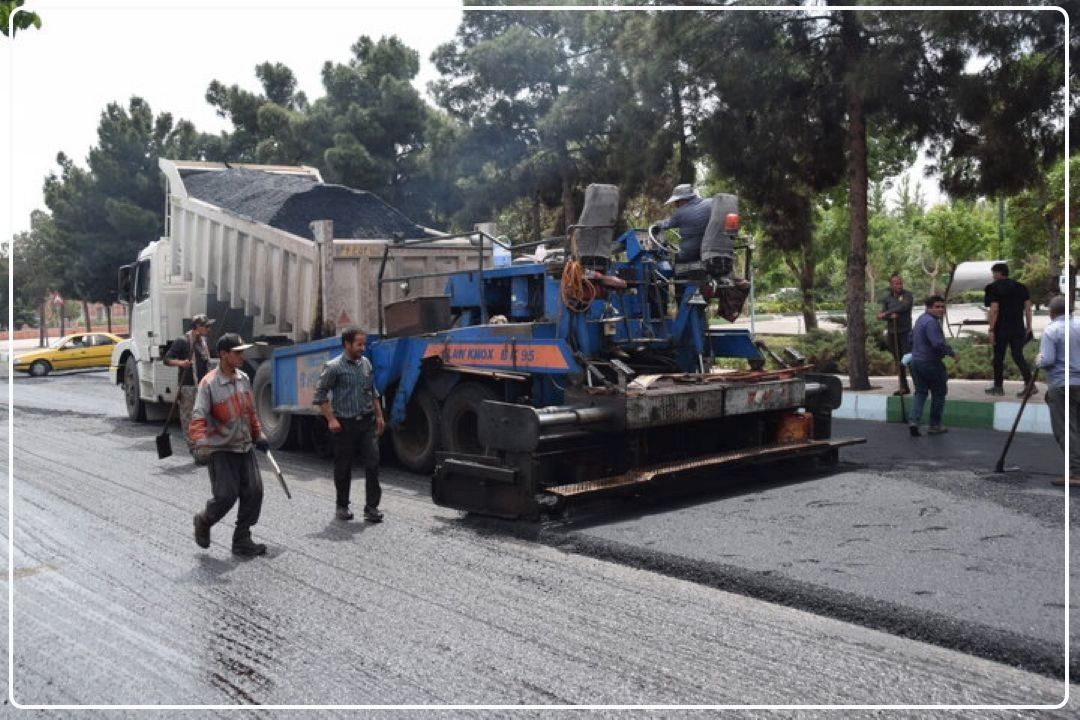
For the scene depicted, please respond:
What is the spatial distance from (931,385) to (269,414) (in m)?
7.05

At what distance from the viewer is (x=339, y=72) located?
8.64 m

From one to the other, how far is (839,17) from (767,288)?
1349 inches

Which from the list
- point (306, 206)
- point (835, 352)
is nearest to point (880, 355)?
point (835, 352)

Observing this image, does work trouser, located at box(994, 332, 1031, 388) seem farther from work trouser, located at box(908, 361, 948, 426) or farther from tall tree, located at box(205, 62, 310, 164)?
tall tree, located at box(205, 62, 310, 164)

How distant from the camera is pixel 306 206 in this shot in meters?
11.6

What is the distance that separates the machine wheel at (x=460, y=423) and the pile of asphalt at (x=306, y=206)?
3.10 m

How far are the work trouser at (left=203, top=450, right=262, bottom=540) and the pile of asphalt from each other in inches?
188

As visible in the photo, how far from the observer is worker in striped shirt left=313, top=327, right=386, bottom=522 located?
731 centimetres

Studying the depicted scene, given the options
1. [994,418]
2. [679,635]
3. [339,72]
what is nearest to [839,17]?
[994,418]

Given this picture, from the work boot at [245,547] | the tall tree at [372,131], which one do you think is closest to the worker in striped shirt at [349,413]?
A: the work boot at [245,547]

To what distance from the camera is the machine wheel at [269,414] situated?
11.0 metres

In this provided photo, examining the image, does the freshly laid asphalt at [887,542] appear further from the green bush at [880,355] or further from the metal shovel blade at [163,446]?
the green bush at [880,355]

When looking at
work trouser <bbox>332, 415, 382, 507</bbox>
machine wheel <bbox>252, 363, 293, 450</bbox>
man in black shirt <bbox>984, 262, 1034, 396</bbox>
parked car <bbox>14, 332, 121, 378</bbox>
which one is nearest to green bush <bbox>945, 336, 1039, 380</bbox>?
man in black shirt <bbox>984, 262, 1034, 396</bbox>

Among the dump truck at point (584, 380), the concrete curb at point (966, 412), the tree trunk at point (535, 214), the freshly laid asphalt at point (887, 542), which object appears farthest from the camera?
the tree trunk at point (535, 214)
